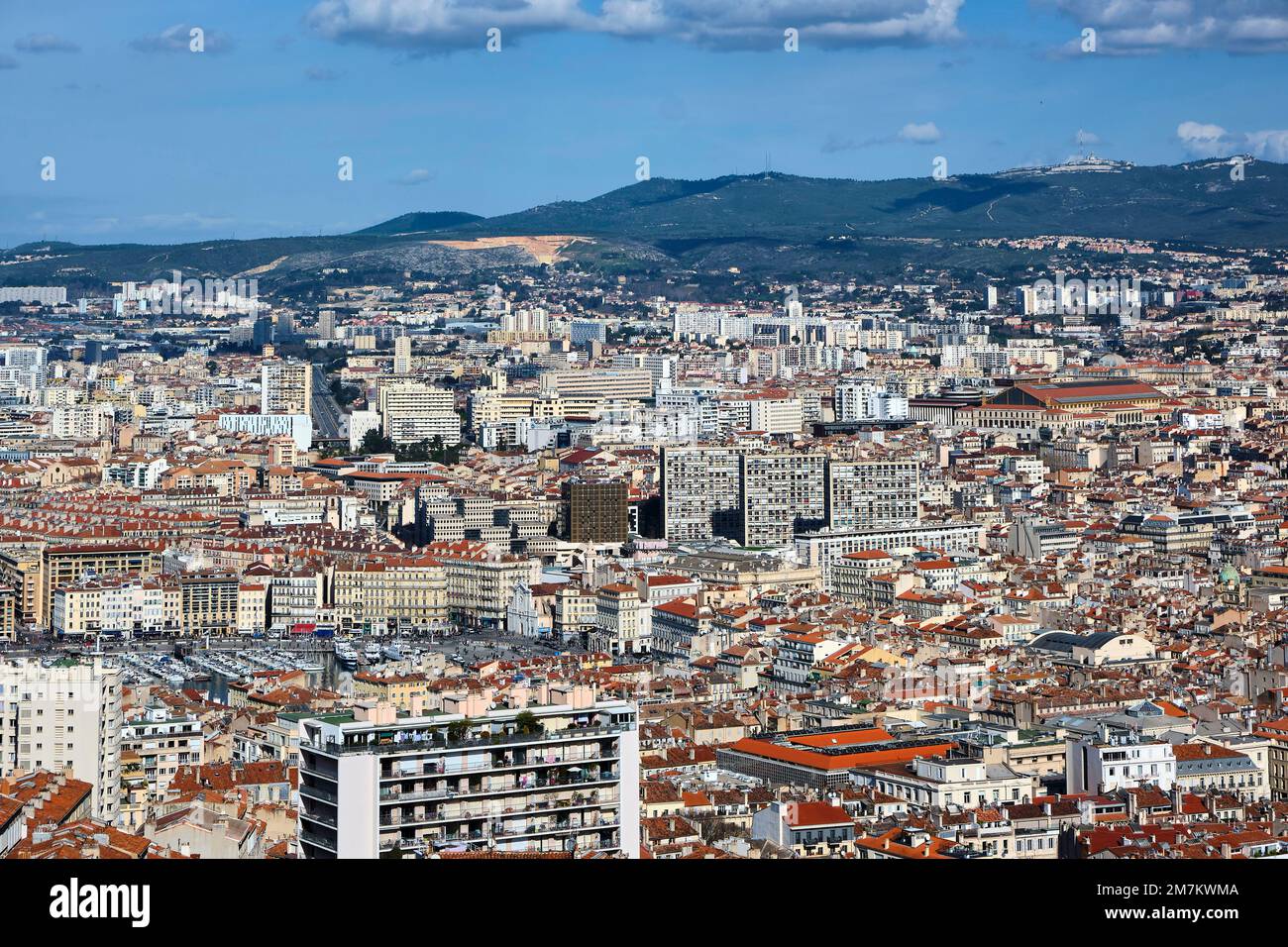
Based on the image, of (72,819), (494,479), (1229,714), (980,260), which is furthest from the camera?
(980,260)

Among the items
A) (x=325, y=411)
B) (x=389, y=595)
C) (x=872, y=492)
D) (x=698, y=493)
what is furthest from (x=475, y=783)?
(x=325, y=411)

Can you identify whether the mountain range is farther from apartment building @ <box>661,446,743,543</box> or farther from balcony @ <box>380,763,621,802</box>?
balcony @ <box>380,763,621,802</box>

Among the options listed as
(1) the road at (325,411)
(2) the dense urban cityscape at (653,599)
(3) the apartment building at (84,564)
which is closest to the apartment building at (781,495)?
(2) the dense urban cityscape at (653,599)

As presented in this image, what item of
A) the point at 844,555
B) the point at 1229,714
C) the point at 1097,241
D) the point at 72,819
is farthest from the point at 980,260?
the point at 72,819

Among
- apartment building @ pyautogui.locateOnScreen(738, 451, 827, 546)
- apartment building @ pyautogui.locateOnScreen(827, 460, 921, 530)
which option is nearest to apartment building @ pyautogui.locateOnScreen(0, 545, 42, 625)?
apartment building @ pyautogui.locateOnScreen(738, 451, 827, 546)

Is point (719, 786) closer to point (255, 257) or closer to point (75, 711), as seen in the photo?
point (75, 711)
